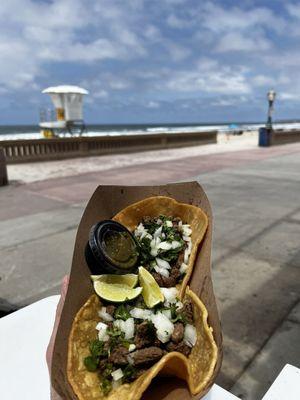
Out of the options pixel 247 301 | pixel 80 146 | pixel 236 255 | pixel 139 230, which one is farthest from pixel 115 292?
pixel 80 146

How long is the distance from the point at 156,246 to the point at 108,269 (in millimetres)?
364

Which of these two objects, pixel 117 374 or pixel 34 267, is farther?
pixel 34 267

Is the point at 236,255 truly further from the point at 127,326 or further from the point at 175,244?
the point at 127,326

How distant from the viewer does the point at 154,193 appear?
7.34 feet

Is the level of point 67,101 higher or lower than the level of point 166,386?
higher

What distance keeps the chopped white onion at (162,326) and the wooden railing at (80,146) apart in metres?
12.7

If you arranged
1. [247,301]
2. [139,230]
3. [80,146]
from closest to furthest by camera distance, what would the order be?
[139,230], [247,301], [80,146]

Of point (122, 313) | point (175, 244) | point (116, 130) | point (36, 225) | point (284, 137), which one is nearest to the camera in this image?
point (122, 313)

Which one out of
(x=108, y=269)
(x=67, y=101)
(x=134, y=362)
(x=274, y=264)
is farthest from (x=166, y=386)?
(x=67, y=101)

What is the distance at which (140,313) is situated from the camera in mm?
1633

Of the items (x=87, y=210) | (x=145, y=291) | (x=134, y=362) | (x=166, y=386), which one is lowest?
(x=166, y=386)

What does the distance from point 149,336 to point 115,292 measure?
29 centimetres

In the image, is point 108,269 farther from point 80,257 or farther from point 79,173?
point 79,173

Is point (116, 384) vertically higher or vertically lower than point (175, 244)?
lower
